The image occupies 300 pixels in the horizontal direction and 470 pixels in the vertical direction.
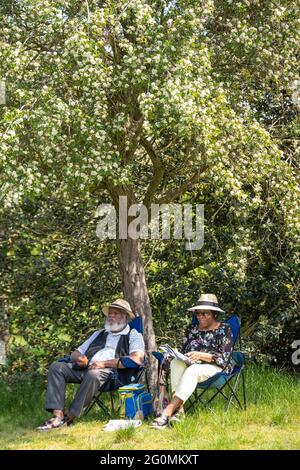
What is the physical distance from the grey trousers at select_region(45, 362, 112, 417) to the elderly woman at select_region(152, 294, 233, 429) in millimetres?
614

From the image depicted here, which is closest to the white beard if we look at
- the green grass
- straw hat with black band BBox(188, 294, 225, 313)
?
straw hat with black band BBox(188, 294, 225, 313)

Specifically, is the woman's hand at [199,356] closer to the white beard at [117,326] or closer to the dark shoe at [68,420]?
the white beard at [117,326]

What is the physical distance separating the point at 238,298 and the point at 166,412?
2.90 meters

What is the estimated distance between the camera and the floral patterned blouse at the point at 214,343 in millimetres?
6617

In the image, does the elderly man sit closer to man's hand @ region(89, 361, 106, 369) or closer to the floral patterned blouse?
man's hand @ region(89, 361, 106, 369)

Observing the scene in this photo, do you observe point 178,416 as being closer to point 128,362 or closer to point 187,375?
point 187,375

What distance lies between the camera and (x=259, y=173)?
6922 mm

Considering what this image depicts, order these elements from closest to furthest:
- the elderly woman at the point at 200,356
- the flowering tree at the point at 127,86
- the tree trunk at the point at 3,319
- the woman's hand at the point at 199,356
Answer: the flowering tree at the point at 127,86 < the elderly woman at the point at 200,356 < the woman's hand at the point at 199,356 < the tree trunk at the point at 3,319

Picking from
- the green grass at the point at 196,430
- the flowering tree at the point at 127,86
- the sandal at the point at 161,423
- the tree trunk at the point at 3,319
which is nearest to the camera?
the green grass at the point at 196,430

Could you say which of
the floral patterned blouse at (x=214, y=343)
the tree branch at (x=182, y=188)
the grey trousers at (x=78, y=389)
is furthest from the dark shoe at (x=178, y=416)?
the tree branch at (x=182, y=188)

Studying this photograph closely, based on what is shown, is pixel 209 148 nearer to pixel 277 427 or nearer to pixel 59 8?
pixel 59 8

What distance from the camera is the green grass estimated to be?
5582mm
